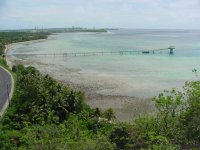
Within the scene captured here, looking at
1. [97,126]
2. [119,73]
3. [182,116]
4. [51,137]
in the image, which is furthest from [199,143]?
[119,73]

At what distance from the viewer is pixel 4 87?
166ft

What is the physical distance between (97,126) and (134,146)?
12450 mm

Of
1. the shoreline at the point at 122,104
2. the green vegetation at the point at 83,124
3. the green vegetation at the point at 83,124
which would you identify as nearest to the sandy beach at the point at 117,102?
the shoreline at the point at 122,104

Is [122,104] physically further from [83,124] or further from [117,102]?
[83,124]

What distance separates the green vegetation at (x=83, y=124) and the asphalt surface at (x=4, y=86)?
2.26m

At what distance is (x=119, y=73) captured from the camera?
66.1 m

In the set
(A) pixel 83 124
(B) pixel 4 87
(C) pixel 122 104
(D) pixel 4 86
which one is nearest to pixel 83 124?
(A) pixel 83 124

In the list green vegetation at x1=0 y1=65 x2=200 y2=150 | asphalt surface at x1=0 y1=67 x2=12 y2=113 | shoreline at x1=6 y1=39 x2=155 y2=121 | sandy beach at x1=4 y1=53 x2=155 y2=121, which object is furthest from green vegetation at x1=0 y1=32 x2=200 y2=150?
sandy beach at x1=4 y1=53 x2=155 y2=121

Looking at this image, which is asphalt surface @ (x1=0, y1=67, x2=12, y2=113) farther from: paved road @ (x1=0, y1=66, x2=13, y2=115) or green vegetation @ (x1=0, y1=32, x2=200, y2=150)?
green vegetation @ (x1=0, y1=32, x2=200, y2=150)

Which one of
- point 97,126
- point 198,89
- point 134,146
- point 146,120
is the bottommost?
point 97,126

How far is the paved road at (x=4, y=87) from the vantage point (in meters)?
40.8

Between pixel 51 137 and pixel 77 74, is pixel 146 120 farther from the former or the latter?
pixel 77 74

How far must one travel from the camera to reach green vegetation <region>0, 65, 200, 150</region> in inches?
640

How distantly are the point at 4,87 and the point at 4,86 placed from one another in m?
0.83
